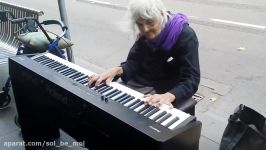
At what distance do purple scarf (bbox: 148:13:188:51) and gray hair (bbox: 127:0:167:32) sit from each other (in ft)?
0.28

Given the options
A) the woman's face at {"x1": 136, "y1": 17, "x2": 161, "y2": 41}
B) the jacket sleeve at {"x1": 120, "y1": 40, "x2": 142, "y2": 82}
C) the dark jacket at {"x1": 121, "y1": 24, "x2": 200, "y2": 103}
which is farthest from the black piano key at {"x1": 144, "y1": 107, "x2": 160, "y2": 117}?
the jacket sleeve at {"x1": 120, "y1": 40, "x2": 142, "y2": 82}

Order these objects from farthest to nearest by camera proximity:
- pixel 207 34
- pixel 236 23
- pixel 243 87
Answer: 1. pixel 236 23
2. pixel 207 34
3. pixel 243 87

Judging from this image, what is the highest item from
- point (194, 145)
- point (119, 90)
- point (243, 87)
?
point (119, 90)

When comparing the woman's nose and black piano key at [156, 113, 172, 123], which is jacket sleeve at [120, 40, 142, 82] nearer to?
the woman's nose

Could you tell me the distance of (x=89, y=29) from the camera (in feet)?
22.5

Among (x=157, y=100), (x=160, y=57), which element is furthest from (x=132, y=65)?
(x=157, y=100)

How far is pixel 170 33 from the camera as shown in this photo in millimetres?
2211

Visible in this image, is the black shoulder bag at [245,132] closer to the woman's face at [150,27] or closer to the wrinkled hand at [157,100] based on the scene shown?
the wrinkled hand at [157,100]

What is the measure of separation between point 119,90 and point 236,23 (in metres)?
5.20

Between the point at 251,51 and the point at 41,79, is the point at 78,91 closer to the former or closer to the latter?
the point at 41,79

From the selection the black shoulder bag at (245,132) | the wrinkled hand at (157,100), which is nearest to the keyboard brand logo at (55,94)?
the wrinkled hand at (157,100)

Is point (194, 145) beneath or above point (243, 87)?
above

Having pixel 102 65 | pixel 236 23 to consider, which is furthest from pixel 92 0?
pixel 102 65

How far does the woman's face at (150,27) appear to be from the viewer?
214 cm
